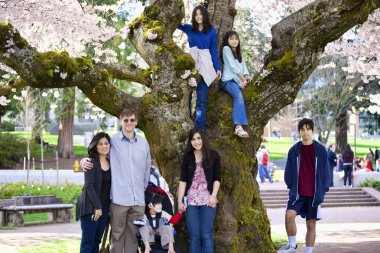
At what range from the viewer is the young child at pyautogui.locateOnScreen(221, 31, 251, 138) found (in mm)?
9250

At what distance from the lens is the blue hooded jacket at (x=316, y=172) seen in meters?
8.55

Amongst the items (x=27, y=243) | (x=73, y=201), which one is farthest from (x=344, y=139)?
(x=27, y=243)

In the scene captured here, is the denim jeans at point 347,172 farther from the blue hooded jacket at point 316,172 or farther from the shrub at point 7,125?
the shrub at point 7,125

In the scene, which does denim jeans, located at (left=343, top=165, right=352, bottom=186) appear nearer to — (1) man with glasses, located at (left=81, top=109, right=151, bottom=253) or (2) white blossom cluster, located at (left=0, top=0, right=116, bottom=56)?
(2) white blossom cluster, located at (left=0, top=0, right=116, bottom=56)

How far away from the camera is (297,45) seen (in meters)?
9.28

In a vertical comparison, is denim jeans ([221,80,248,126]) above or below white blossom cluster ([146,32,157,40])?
below

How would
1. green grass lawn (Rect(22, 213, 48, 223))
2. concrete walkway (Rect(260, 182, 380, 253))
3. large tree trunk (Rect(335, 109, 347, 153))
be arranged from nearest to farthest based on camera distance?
concrete walkway (Rect(260, 182, 380, 253))
green grass lawn (Rect(22, 213, 48, 223))
large tree trunk (Rect(335, 109, 347, 153))

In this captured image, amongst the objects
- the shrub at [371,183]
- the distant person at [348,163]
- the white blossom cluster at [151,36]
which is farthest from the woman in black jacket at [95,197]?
the shrub at [371,183]

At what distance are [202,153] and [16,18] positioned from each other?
5088mm

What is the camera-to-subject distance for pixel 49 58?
8.98 meters

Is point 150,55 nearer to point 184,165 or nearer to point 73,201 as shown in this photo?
point 184,165

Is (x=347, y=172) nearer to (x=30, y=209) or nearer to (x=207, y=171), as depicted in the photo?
(x=30, y=209)

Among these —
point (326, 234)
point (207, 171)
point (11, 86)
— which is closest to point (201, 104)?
point (207, 171)

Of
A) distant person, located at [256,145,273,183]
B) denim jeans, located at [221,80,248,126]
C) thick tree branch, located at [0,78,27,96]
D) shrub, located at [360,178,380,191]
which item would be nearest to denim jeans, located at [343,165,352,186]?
shrub, located at [360,178,380,191]
